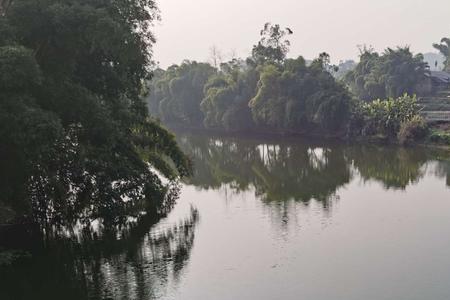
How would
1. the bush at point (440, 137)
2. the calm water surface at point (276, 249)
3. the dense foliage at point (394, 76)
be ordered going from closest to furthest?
the calm water surface at point (276, 249) → the bush at point (440, 137) → the dense foliage at point (394, 76)

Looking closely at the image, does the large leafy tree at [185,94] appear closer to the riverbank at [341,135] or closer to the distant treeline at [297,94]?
the distant treeline at [297,94]

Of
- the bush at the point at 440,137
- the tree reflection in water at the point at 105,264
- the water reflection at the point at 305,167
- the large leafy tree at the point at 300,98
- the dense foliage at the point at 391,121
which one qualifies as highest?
the large leafy tree at the point at 300,98

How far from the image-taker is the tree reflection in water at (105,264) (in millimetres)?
14461

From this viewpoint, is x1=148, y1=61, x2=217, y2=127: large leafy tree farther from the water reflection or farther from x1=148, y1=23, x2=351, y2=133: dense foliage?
the water reflection

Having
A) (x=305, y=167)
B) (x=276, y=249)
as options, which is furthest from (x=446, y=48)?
(x=276, y=249)

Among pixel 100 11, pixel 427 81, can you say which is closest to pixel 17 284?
pixel 100 11

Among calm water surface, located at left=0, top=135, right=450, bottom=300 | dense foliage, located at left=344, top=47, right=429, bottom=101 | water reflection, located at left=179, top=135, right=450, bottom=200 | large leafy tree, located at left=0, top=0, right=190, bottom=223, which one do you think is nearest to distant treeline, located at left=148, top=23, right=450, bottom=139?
dense foliage, located at left=344, top=47, right=429, bottom=101

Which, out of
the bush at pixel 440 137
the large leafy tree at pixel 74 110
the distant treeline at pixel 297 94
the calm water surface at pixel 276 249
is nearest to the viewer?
the large leafy tree at pixel 74 110

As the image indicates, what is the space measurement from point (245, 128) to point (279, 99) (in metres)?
7.63

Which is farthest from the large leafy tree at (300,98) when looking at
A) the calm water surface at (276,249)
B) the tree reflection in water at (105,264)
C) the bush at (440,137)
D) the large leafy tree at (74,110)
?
the tree reflection in water at (105,264)

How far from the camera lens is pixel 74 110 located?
53.7ft

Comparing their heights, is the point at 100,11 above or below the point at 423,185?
above

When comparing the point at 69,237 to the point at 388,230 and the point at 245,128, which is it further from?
the point at 245,128

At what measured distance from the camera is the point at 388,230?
1936 cm
